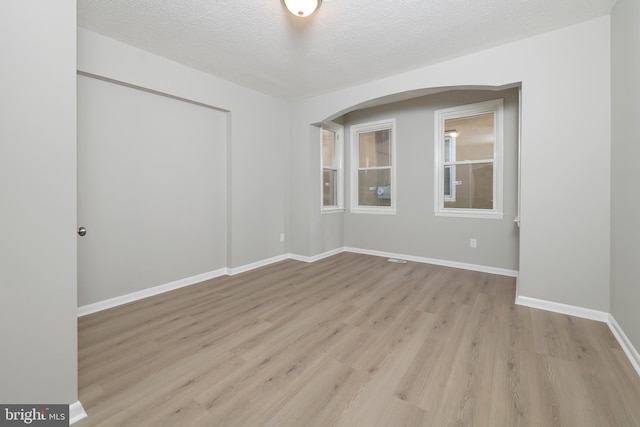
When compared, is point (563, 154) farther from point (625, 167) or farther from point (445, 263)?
point (445, 263)

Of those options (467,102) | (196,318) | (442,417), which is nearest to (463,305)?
(442,417)

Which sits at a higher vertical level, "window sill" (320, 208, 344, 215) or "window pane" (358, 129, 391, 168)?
"window pane" (358, 129, 391, 168)

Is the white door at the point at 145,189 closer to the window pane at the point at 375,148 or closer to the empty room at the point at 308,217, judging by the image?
the empty room at the point at 308,217

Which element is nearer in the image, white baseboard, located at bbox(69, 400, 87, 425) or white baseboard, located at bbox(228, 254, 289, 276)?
white baseboard, located at bbox(69, 400, 87, 425)

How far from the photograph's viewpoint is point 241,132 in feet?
12.9

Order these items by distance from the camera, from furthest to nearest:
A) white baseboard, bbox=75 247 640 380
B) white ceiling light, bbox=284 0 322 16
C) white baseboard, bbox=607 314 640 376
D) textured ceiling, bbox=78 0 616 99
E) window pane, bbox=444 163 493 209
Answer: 1. window pane, bbox=444 163 493 209
2. textured ceiling, bbox=78 0 616 99
3. white ceiling light, bbox=284 0 322 16
4. white baseboard, bbox=75 247 640 380
5. white baseboard, bbox=607 314 640 376

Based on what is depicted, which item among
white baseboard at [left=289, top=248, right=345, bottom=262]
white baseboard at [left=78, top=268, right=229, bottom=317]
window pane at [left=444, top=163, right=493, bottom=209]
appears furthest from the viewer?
white baseboard at [left=289, top=248, right=345, bottom=262]

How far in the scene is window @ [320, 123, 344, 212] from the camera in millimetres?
5027

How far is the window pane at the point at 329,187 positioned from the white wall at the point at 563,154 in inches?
105

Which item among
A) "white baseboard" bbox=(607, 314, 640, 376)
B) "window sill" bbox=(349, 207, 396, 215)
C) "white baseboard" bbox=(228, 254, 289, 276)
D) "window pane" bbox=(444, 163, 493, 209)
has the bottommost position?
"white baseboard" bbox=(607, 314, 640, 376)

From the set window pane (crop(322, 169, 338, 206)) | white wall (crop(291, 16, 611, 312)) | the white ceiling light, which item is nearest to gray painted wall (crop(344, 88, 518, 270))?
window pane (crop(322, 169, 338, 206))

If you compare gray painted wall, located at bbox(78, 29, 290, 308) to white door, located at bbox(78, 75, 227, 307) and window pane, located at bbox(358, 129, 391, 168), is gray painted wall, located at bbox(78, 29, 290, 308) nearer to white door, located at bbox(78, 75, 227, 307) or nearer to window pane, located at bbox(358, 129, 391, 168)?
white door, located at bbox(78, 75, 227, 307)

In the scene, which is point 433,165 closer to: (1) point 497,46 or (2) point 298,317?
(1) point 497,46

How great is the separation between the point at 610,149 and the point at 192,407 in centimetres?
360
